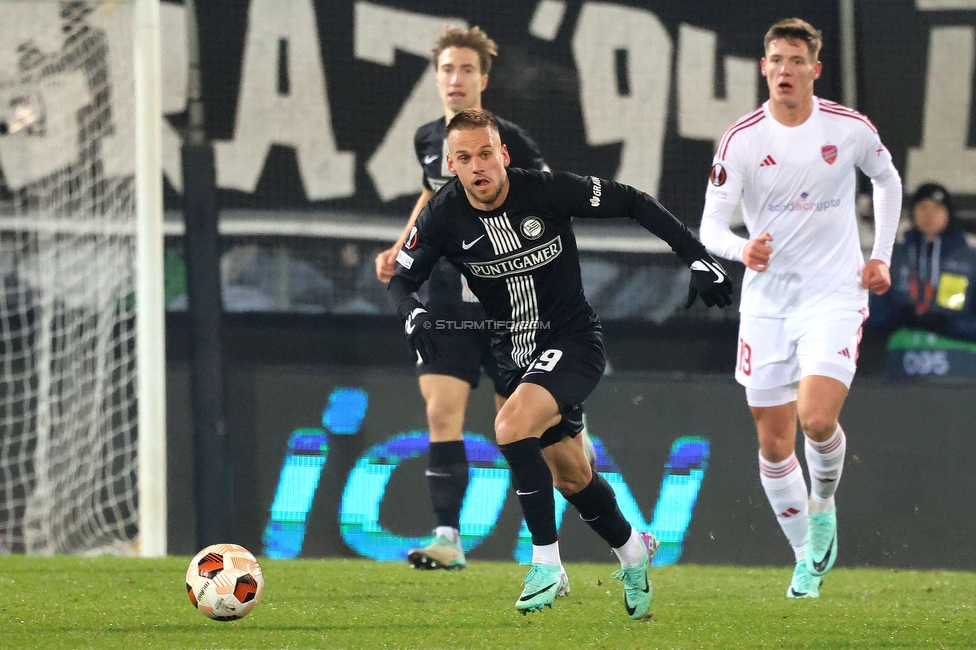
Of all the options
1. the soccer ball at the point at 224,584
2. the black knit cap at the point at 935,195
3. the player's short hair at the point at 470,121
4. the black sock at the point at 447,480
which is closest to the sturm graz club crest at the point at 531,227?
the player's short hair at the point at 470,121

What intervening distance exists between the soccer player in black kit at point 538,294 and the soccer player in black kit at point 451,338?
1.39 metres

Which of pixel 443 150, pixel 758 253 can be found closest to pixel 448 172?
pixel 443 150

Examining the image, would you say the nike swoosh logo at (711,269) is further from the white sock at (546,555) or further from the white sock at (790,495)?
the white sock at (790,495)

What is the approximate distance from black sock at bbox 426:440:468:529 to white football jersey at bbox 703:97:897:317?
4.93 feet

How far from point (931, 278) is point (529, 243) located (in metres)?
4.39

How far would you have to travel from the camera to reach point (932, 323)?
820 centimetres

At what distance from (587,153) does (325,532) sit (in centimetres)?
296

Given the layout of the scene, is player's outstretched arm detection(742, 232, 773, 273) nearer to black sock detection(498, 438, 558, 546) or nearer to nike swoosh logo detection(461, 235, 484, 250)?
nike swoosh logo detection(461, 235, 484, 250)

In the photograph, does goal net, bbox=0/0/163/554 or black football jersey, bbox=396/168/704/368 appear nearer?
black football jersey, bbox=396/168/704/368

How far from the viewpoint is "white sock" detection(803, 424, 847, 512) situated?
5.69 metres

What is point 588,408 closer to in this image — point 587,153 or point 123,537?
point 587,153

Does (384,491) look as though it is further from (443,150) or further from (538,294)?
(538,294)

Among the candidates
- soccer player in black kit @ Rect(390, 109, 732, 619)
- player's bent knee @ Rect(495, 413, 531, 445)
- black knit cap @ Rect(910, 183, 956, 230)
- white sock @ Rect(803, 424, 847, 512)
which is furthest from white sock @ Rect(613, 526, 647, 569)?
black knit cap @ Rect(910, 183, 956, 230)

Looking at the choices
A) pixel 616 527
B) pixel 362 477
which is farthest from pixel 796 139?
pixel 362 477
